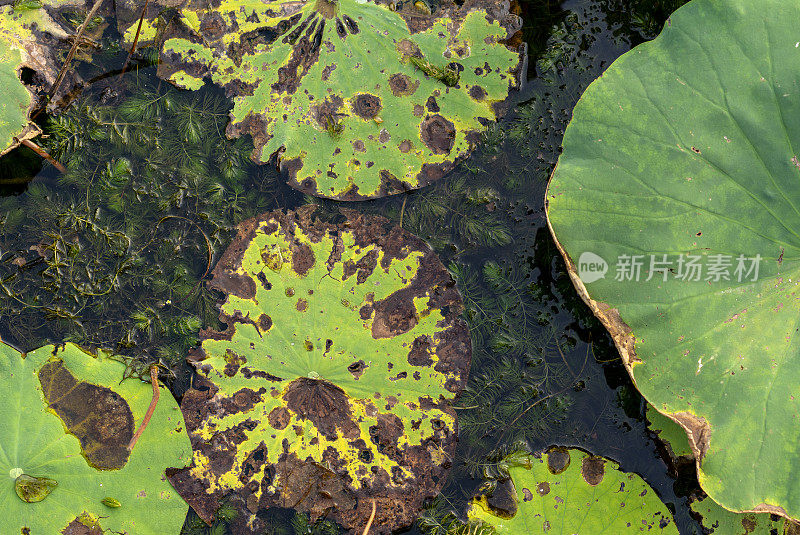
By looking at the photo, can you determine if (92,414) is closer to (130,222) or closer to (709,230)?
(130,222)

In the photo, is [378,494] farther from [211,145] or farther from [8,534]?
[211,145]

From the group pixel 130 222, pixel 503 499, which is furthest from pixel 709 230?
pixel 130 222

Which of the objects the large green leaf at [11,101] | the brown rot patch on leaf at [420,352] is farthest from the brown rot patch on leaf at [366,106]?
the large green leaf at [11,101]

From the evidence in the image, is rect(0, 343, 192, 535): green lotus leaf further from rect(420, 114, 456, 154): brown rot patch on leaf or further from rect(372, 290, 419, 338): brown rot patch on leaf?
rect(420, 114, 456, 154): brown rot patch on leaf

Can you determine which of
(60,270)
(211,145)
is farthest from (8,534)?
(211,145)

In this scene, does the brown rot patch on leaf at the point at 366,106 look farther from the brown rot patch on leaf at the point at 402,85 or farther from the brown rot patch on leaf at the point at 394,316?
the brown rot patch on leaf at the point at 394,316

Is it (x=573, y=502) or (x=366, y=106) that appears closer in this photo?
(x=573, y=502)
